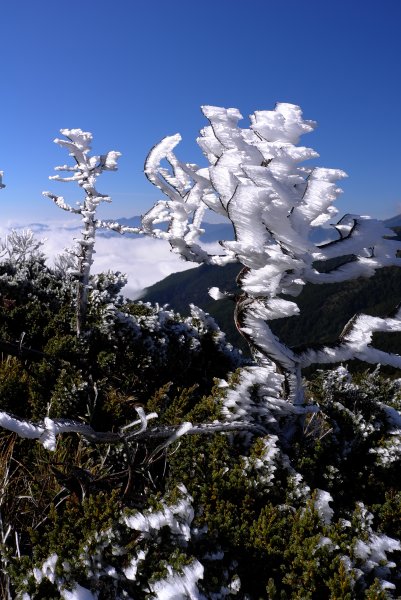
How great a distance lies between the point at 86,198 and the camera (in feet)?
26.3

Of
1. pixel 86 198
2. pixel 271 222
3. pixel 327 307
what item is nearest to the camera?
pixel 271 222

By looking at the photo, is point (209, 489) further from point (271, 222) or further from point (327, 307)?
point (327, 307)

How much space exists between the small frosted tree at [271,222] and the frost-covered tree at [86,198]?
4388 mm

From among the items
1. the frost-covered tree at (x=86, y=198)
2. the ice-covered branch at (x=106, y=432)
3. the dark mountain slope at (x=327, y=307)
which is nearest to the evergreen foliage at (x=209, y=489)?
the ice-covered branch at (x=106, y=432)

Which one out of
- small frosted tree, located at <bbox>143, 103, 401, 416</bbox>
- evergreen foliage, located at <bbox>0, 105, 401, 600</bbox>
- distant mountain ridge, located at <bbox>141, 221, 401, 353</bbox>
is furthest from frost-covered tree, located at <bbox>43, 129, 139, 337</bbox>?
distant mountain ridge, located at <bbox>141, 221, 401, 353</bbox>

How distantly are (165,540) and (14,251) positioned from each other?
10954mm

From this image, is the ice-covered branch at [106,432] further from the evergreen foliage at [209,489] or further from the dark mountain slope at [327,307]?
the dark mountain slope at [327,307]

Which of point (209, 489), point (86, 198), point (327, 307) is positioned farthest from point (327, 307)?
point (209, 489)

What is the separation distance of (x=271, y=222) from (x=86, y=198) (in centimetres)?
593

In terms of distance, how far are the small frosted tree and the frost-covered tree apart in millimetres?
4388

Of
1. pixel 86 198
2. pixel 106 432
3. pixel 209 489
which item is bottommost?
pixel 209 489

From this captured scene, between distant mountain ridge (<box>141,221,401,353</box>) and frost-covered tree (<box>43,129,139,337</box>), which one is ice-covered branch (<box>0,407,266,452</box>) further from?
distant mountain ridge (<box>141,221,401,353</box>)

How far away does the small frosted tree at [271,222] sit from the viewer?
278 cm

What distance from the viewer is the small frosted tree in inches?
109
